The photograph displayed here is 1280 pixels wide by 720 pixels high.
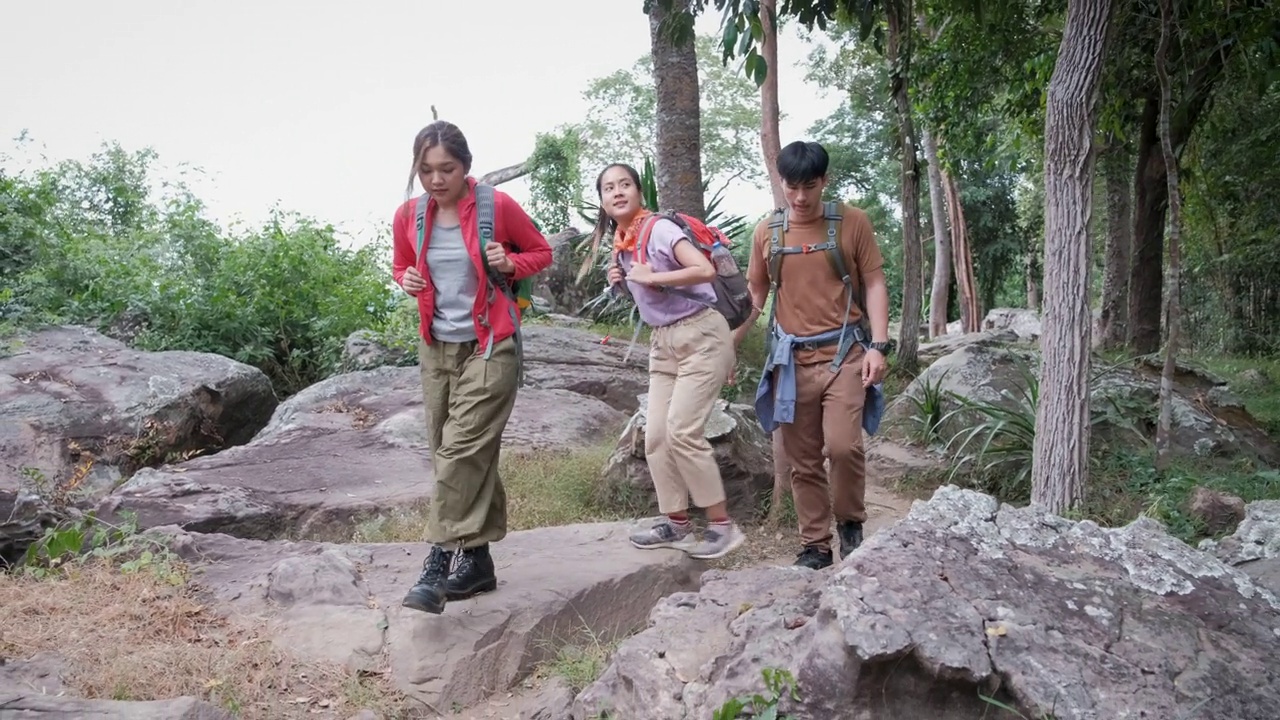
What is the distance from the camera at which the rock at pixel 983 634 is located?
7.30 feet

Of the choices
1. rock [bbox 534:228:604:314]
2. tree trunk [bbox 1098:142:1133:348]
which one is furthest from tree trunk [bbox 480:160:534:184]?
tree trunk [bbox 1098:142:1133:348]

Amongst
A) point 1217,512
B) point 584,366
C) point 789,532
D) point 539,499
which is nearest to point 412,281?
point 539,499

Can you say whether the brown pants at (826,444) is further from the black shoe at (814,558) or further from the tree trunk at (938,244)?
the tree trunk at (938,244)

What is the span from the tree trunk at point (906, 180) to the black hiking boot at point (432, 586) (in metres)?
6.21

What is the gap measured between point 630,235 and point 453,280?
2.44 feet

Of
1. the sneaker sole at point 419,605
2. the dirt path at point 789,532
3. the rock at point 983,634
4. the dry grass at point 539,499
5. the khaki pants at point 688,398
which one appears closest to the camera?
the rock at point 983,634

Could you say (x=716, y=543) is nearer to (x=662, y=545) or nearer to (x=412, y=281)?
(x=662, y=545)

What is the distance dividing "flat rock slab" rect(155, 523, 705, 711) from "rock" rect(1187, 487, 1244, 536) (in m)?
2.43

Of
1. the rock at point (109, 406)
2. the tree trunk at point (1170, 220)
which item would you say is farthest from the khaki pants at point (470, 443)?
the tree trunk at point (1170, 220)

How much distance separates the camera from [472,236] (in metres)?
3.50

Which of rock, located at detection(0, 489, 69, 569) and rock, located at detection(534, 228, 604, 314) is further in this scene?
rock, located at detection(534, 228, 604, 314)

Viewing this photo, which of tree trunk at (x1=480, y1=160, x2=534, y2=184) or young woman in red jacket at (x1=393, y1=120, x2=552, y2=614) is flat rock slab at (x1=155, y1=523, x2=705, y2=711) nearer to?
young woman in red jacket at (x1=393, y1=120, x2=552, y2=614)

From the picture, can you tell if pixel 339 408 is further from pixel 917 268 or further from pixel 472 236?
pixel 917 268

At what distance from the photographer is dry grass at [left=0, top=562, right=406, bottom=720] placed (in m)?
2.91
